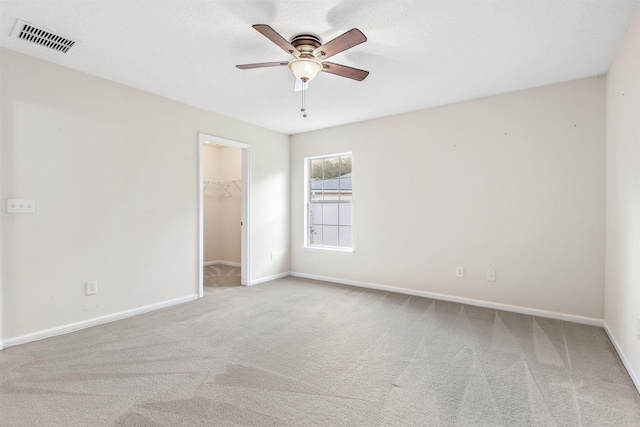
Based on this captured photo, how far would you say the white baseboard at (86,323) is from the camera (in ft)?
8.68

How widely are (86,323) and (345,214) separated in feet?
11.6

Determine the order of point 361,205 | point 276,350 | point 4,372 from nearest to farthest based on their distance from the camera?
point 4,372, point 276,350, point 361,205

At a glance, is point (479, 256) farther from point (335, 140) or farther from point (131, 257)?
point (131, 257)

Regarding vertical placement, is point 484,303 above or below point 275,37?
below

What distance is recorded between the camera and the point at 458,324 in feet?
10.3

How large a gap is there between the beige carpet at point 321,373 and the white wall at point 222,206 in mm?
3109

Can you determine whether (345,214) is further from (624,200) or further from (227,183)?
(624,200)

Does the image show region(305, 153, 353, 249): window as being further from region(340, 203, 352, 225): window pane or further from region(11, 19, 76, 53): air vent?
region(11, 19, 76, 53): air vent

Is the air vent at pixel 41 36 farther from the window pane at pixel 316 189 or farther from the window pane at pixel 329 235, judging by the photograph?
the window pane at pixel 329 235

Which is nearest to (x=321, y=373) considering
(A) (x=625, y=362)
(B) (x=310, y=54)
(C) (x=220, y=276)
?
(A) (x=625, y=362)

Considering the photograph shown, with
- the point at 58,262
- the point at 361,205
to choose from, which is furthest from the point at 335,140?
the point at 58,262

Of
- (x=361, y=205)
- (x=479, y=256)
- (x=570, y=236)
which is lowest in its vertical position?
(x=479, y=256)

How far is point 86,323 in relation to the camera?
3.04 meters

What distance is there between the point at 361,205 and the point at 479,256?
1750 mm
